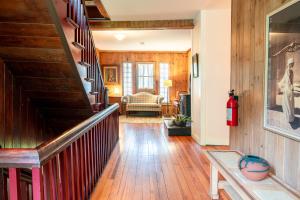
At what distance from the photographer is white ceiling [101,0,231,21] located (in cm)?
384

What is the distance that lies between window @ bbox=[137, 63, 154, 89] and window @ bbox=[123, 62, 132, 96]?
0.32 m

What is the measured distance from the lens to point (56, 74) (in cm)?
A: 247

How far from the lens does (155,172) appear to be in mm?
3027

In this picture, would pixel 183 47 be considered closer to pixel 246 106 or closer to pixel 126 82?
pixel 126 82

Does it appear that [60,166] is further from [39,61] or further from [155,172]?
[155,172]

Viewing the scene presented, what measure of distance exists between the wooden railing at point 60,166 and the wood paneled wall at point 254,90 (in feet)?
4.98

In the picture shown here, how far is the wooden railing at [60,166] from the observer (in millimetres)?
1230

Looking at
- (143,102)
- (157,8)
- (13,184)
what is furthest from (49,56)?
(143,102)

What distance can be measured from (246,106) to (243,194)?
962mm

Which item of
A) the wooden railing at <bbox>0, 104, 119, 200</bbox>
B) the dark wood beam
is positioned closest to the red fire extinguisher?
the wooden railing at <bbox>0, 104, 119, 200</bbox>

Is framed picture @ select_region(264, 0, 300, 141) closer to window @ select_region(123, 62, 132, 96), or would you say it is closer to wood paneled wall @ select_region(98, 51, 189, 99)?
wood paneled wall @ select_region(98, 51, 189, 99)

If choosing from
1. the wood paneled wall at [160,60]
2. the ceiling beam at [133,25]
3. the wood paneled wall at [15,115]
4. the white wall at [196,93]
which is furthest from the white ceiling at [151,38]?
the wood paneled wall at [15,115]

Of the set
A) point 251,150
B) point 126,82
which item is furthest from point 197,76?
point 126,82

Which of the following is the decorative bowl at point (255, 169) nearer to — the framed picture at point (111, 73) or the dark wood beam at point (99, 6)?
the dark wood beam at point (99, 6)
